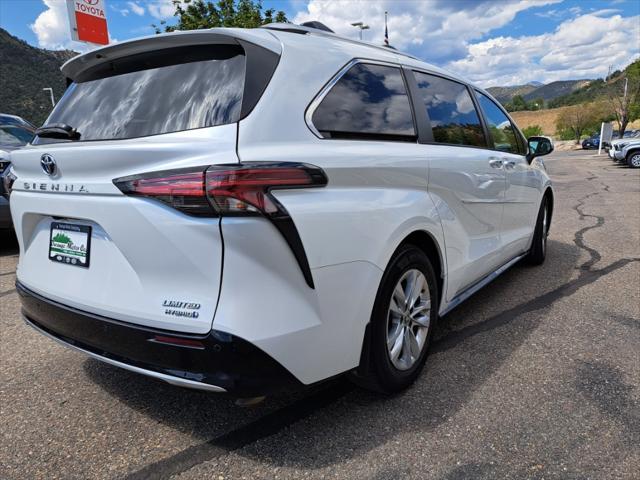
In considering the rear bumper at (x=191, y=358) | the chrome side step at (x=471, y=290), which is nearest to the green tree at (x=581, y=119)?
the chrome side step at (x=471, y=290)

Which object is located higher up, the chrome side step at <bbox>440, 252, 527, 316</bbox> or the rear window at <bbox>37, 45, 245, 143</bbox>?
the rear window at <bbox>37, 45, 245, 143</bbox>

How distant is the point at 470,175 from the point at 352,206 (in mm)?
1482

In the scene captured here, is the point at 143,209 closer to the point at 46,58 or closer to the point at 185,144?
the point at 185,144

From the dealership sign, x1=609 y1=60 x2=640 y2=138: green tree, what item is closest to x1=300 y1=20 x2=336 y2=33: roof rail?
the dealership sign

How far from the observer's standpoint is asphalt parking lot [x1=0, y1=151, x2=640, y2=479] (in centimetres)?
213

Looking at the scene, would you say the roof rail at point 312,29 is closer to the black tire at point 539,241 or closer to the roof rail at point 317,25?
the roof rail at point 317,25

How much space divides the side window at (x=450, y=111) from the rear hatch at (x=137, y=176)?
4.76 ft

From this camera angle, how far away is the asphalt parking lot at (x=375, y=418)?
6.98 feet

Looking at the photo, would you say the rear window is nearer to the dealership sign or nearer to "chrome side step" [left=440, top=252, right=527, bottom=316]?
"chrome side step" [left=440, top=252, right=527, bottom=316]

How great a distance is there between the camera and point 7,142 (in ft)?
20.6

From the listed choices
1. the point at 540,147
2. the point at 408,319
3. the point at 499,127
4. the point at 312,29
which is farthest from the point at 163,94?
the point at 540,147

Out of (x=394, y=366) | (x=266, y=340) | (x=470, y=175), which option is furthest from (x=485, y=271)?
(x=266, y=340)

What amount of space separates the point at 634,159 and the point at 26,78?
60105 millimetres

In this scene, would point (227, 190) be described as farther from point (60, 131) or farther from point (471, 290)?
point (471, 290)
